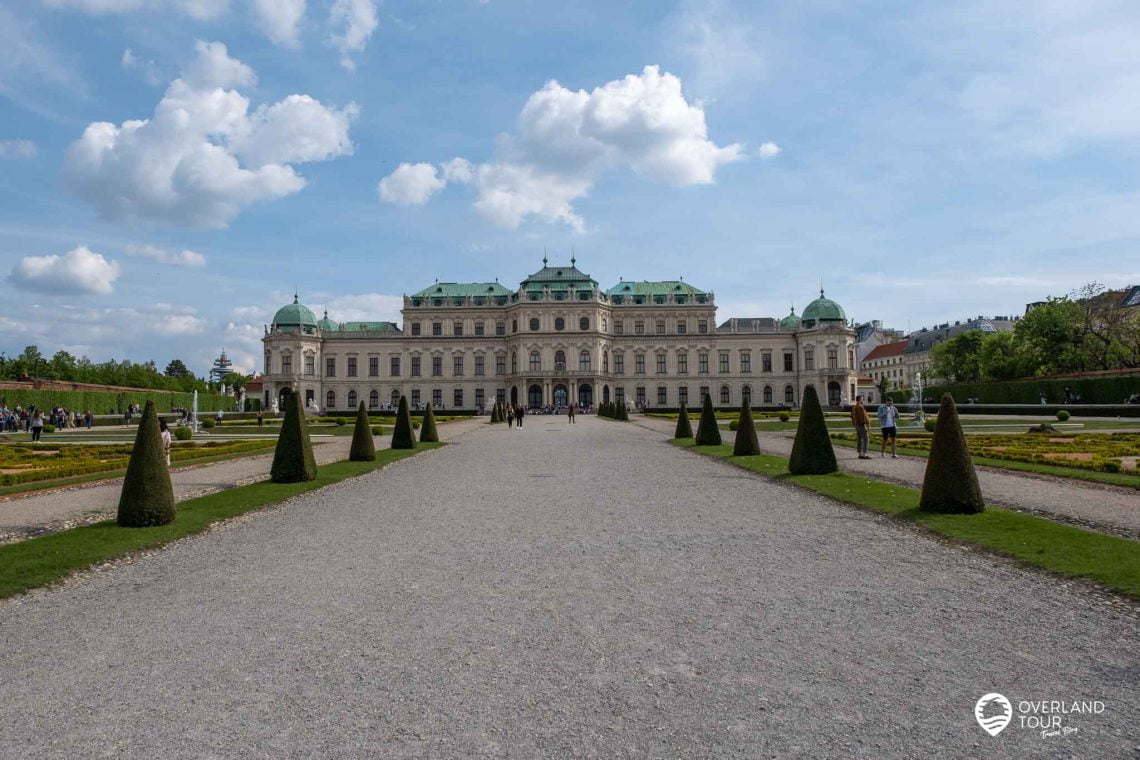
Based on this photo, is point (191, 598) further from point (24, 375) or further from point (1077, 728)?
point (24, 375)

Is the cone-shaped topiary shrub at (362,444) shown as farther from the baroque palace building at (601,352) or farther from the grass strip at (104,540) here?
the baroque palace building at (601,352)

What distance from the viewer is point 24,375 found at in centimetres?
6650

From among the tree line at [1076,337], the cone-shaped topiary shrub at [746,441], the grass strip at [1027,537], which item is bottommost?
the grass strip at [1027,537]

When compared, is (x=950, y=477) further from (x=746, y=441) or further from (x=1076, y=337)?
(x=1076, y=337)

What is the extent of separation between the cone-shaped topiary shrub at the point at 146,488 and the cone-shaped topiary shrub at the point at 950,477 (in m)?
10.4

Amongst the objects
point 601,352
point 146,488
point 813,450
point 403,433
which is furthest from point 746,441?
point 601,352

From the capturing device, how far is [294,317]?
270 ft

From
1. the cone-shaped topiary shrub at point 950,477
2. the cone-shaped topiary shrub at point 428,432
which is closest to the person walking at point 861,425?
the cone-shaped topiary shrub at point 950,477

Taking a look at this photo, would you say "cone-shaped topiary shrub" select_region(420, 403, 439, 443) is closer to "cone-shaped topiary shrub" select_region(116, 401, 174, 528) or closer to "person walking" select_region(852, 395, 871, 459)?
"person walking" select_region(852, 395, 871, 459)

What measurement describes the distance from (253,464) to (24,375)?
205 feet

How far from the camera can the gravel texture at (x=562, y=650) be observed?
12.2 ft

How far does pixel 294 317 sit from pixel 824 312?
59583 millimetres

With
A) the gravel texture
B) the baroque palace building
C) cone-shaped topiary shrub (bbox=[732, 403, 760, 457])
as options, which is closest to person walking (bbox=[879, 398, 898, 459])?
cone-shaped topiary shrub (bbox=[732, 403, 760, 457])

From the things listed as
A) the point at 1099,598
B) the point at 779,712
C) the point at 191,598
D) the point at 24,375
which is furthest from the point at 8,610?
the point at 24,375
